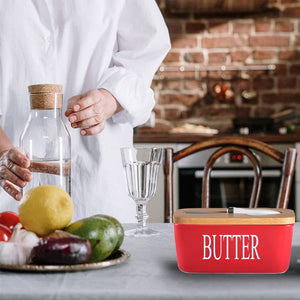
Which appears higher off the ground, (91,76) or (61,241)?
(91,76)

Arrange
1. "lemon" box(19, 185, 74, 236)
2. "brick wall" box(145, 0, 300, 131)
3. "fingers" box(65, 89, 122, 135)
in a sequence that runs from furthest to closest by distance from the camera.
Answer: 1. "brick wall" box(145, 0, 300, 131)
2. "fingers" box(65, 89, 122, 135)
3. "lemon" box(19, 185, 74, 236)

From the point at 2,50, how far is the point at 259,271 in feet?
2.69

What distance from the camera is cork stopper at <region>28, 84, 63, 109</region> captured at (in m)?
0.72

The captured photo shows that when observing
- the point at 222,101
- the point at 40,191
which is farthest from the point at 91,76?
the point at 222,101

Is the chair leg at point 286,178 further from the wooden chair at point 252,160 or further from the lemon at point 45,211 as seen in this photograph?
the lemon at point 45,211

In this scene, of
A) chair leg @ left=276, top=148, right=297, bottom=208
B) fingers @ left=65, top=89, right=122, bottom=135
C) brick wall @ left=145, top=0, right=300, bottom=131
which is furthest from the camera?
brick wall @ left=145, top=0, right=300, bottom=131

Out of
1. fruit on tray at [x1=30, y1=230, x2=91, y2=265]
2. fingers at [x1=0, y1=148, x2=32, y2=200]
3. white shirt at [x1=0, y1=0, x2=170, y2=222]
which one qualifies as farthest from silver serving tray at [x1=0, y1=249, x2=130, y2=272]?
white shirt at [x1=0, y1=0, x2=170, y2=222]

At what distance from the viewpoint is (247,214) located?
1.96ft

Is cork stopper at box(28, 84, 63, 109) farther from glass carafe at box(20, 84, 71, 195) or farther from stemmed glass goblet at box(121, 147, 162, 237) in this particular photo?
stemmed glass goblet at box(121, 147, 162, 237)

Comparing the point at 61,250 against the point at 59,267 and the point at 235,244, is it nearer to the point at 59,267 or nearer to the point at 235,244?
the point at 59,267

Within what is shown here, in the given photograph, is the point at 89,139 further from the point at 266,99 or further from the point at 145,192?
the point at 266,99

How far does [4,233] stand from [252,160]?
75 centimetres

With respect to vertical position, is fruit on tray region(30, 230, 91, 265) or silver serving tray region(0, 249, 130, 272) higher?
fruit on tray region(30, 230, 91, 265)

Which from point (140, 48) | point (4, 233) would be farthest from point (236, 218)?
point (140, 48)
